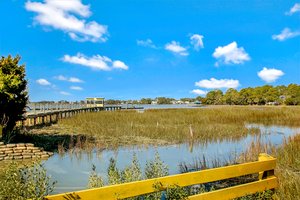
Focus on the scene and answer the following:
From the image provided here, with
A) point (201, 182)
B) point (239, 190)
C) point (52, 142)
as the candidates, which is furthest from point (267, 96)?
point (201, 182)

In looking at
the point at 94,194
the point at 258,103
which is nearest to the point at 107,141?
the point at 94,194

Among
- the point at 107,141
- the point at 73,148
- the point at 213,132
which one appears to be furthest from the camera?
the point at 213,132

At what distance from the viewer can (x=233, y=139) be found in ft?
48.8

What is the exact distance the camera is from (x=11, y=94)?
39.8ft

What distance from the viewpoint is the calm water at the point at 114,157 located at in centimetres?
744

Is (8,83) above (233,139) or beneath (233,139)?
above

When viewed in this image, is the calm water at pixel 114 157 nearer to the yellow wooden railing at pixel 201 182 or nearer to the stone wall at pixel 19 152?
the stone wall at pixel 19 152

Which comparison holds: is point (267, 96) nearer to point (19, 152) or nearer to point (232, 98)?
point (232, 98)

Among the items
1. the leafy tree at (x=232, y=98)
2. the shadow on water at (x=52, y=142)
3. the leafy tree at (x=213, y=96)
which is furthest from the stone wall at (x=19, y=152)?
the leafy tree at (x=213, y=96)

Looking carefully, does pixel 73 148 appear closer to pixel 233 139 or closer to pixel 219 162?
pixel 219 162

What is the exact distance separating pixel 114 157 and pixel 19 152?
3.29 m

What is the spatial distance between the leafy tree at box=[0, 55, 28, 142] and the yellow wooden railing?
31.1 ft

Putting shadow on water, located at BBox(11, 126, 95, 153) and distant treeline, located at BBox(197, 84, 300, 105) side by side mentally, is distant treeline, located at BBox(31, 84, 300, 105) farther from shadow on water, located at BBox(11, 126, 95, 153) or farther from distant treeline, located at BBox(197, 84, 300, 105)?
shadow on water, located at BBox(11, 126, 95, 153)

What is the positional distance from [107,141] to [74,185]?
6758 millimetres
